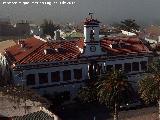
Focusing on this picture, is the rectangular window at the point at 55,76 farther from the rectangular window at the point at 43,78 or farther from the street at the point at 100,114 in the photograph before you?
the street at the point at 100,114

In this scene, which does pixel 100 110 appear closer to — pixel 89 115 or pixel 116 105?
pixel 89 115

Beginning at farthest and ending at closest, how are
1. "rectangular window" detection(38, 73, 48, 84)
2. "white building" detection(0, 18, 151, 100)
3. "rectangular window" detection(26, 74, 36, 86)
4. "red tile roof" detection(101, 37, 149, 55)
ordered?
"red tile roof" detection(101, 37, 149, 55), "rectangular window" detection(38, 73, 48, 84), "white building" detection(0, 18, 151, 100), "rectangular window" detection(26, 74, 36, 86)

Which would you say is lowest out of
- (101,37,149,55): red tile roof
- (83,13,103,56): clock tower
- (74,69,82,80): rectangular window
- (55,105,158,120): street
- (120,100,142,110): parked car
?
(55,105,158,120): street

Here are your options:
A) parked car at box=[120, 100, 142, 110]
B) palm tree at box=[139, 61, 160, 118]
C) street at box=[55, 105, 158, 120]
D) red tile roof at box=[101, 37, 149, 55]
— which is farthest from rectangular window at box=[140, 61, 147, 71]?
palm tree at box=[139, 61, 160, 118]

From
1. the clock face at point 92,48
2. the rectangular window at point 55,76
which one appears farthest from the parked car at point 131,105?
the rectangular window at point 55,76

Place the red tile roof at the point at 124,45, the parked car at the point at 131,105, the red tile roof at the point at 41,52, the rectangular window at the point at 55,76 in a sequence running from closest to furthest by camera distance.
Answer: the parked car at the point at 131,105, the red tile roof at the point at 41,52, the rectangular window at the point at 55,76, the red tile roof at the point at 124,45

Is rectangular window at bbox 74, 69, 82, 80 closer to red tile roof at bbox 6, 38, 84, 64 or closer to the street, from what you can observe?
red tile roof at bbox 6, 38, 84, 64

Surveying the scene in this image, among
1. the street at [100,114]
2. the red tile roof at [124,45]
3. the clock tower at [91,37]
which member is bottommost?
the street at [100,114]

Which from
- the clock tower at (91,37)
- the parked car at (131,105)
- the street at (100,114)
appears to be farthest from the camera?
the clock tower at (91,37)
